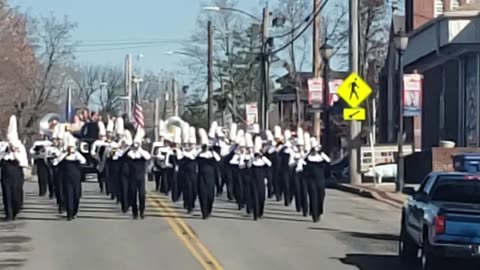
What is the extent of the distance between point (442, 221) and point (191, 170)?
39.2ft

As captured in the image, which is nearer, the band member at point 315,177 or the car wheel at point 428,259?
the car wheel at point 428,259

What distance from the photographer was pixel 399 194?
36.7 meters

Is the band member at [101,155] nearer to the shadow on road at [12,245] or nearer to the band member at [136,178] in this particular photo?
the band member at [136,178]

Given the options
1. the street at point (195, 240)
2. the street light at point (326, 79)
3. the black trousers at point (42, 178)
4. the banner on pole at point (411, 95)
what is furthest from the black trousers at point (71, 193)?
the street light at point (326, 79)

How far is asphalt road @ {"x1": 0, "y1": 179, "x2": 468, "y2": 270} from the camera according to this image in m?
18.8

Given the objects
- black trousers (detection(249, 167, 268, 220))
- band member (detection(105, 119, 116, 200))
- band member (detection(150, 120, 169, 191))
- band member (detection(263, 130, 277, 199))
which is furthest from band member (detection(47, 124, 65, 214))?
band member (detection(263, 130, 277, 199))

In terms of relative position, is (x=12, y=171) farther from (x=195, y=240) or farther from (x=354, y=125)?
(x=354, y=125)

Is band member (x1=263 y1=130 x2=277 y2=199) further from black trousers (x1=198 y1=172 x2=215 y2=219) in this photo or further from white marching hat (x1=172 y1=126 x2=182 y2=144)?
black trousers (x1=198 y1=172 x2=215 y2=219)

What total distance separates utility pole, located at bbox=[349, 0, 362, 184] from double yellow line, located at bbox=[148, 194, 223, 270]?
11.5m

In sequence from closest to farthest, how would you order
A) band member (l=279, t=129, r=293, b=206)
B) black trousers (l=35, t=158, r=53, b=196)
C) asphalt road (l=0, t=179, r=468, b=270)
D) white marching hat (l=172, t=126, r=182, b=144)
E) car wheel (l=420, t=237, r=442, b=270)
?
car wheel (l=420, t=237, r=442, b=270)
asphalt road (l=0, t=179, r=468, b=270)
white marching hat (l=172, t=126, r=182, b=144)
band member (l=279, t=129, r=293, b=206)
black trousers (l=35, t=158, r=53, b=196)

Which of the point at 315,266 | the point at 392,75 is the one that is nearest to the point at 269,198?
the point at 315,266

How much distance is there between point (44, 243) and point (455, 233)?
7.62m

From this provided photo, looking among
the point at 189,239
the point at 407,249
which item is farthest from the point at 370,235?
the point at 407,249

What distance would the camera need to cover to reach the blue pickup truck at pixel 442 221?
661 inches
